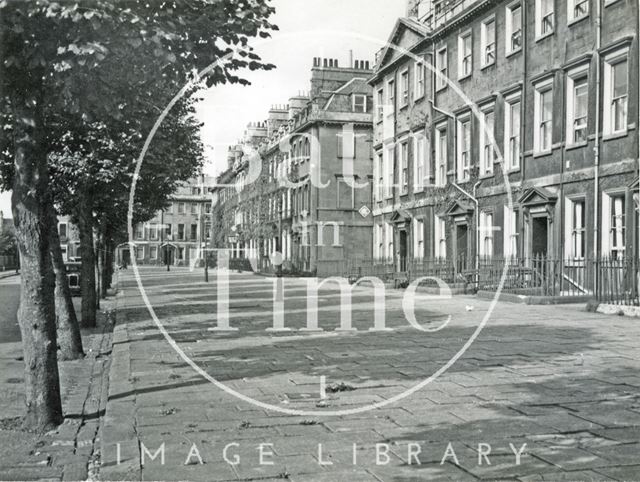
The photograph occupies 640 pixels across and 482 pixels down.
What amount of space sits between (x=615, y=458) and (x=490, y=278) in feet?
64.7

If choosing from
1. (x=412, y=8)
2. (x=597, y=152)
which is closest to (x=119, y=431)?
(x=597, y=152)

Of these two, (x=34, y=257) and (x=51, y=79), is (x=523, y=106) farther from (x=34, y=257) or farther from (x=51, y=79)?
(x=34, y=257)

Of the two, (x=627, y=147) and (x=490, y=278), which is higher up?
(x=627, y=147)

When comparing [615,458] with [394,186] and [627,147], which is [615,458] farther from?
[394,186]

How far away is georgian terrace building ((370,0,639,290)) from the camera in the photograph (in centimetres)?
2034

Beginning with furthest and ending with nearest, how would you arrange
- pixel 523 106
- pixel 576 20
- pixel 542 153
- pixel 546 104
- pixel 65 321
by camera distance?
pixel 523 106, pixel 546 104, pixel 542 153, pixel 576 20, pixel 65 321

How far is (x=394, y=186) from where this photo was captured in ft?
119

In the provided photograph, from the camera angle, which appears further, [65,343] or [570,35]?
[570,35]

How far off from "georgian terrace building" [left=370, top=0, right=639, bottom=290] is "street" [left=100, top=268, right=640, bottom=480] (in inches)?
334

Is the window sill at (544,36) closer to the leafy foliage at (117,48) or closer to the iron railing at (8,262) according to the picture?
the leafy foliage at (117,48)

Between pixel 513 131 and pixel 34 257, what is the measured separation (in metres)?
21.6

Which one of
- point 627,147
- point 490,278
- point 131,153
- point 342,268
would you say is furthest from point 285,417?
point 342,268

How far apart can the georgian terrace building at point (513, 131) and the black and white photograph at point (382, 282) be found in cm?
9

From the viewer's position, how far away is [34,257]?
6469mm
